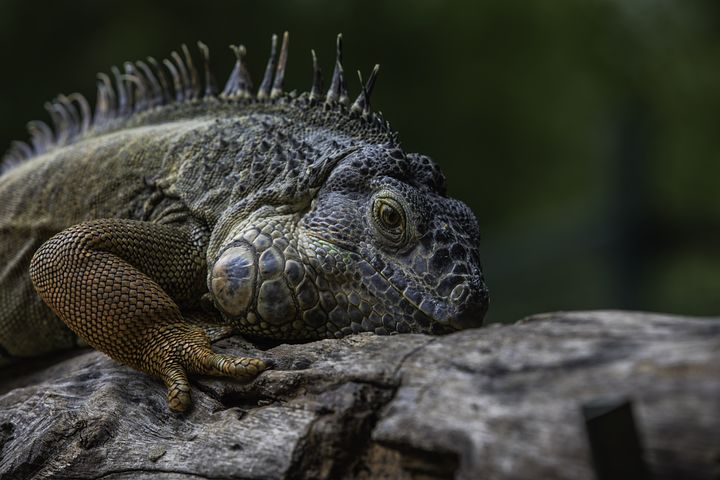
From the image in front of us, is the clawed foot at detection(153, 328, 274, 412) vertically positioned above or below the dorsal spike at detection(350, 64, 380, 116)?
below

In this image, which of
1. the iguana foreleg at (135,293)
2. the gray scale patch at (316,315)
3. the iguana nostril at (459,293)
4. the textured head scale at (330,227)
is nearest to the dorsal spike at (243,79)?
the textured head scale at (330,227)

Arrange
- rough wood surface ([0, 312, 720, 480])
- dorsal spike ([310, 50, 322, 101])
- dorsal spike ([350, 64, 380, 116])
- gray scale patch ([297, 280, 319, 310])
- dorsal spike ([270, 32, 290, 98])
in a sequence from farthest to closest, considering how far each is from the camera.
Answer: dorsal spike ([270, 32, 290, 98])
dorsal spike ([310, 50, 322, 101])
dorsal spike ([350, 64, 380, 116])
gray scale patch ([297, 280, 319, 310])
rough wood surface ([0, 312, 720, 480])

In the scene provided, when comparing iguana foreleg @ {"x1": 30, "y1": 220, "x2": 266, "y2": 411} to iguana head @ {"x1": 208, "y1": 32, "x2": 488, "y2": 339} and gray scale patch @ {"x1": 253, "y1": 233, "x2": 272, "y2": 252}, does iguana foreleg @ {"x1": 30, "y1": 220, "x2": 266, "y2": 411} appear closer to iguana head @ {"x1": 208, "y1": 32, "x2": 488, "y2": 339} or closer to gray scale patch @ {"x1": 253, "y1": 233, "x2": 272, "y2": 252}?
iguana head @ {"x1": 208, "y1": 32, "x2": 488, "y2": 339}

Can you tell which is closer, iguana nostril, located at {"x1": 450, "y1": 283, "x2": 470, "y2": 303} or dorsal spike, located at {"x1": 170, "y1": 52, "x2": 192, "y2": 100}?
iguana nostril, located at {"x1": 450, "y1": 283, "x2": 470, "y2": 303}

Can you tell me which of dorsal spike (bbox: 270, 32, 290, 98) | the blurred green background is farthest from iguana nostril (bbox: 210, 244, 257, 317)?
the blurred green background

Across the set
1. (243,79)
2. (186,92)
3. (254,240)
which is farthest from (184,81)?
(254,240)

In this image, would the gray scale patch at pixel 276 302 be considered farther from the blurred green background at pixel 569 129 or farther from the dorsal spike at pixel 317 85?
the blurred green background at pixel 569 129

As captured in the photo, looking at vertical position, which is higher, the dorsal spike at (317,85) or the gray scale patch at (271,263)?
the dorsal spike at (317,85)

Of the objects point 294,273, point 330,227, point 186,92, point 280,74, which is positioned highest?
point 186,92

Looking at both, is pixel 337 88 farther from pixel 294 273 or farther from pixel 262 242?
pixel 294 273
